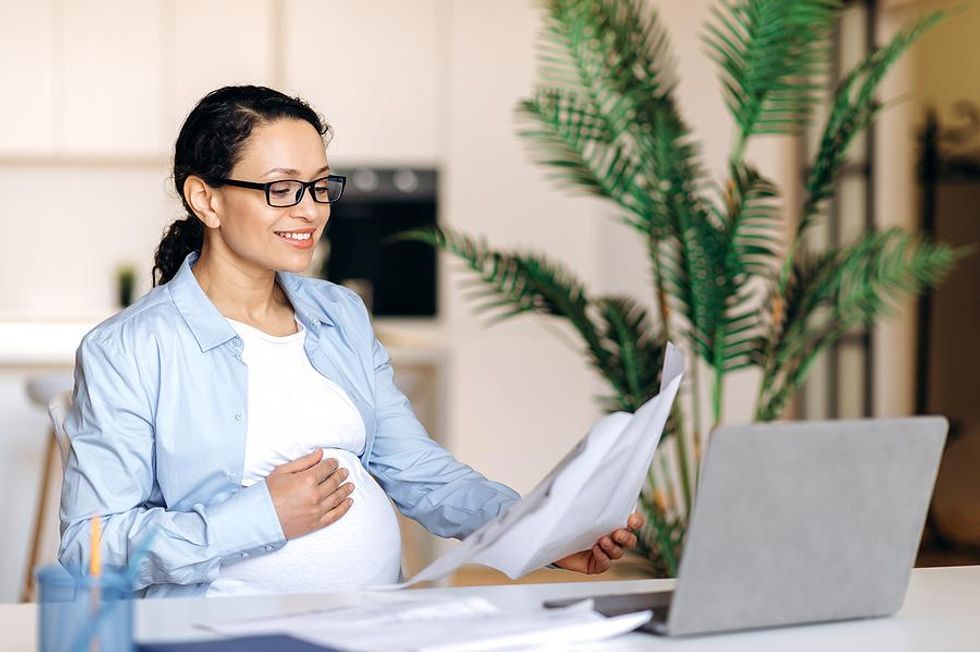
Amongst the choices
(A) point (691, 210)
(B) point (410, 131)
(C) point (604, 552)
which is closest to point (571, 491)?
(C) point (604, 552)

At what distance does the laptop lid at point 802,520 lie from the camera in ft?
3.97

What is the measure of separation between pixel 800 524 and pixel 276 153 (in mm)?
933

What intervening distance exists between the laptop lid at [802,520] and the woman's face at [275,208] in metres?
0.84

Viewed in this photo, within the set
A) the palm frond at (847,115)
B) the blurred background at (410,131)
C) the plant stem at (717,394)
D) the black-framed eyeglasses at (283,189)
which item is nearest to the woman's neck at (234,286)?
the black-framed eyeglasses at (283,189)

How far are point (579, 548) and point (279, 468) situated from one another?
0.40 m

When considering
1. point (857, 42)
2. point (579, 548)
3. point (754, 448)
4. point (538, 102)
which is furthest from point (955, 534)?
point (754, 448)

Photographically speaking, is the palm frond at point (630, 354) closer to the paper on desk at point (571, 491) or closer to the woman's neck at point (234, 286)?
the woman's neck at point (234, 286)

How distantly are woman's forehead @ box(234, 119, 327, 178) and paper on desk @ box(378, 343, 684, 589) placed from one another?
65 cm

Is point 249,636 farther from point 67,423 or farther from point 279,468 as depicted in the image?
point 67,423

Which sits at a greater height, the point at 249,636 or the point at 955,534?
the point at 249,636

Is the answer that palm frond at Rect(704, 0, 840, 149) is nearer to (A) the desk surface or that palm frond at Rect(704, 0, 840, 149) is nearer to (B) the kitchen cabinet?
(A) the desk surface

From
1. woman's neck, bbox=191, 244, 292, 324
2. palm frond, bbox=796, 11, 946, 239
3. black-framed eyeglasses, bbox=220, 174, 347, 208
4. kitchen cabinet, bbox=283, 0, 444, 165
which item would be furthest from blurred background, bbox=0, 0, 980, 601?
black-framed eyeglasses, bbox=220, 174, 347, 208

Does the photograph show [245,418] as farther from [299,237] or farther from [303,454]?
[299,237]

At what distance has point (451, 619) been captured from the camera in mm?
1282
